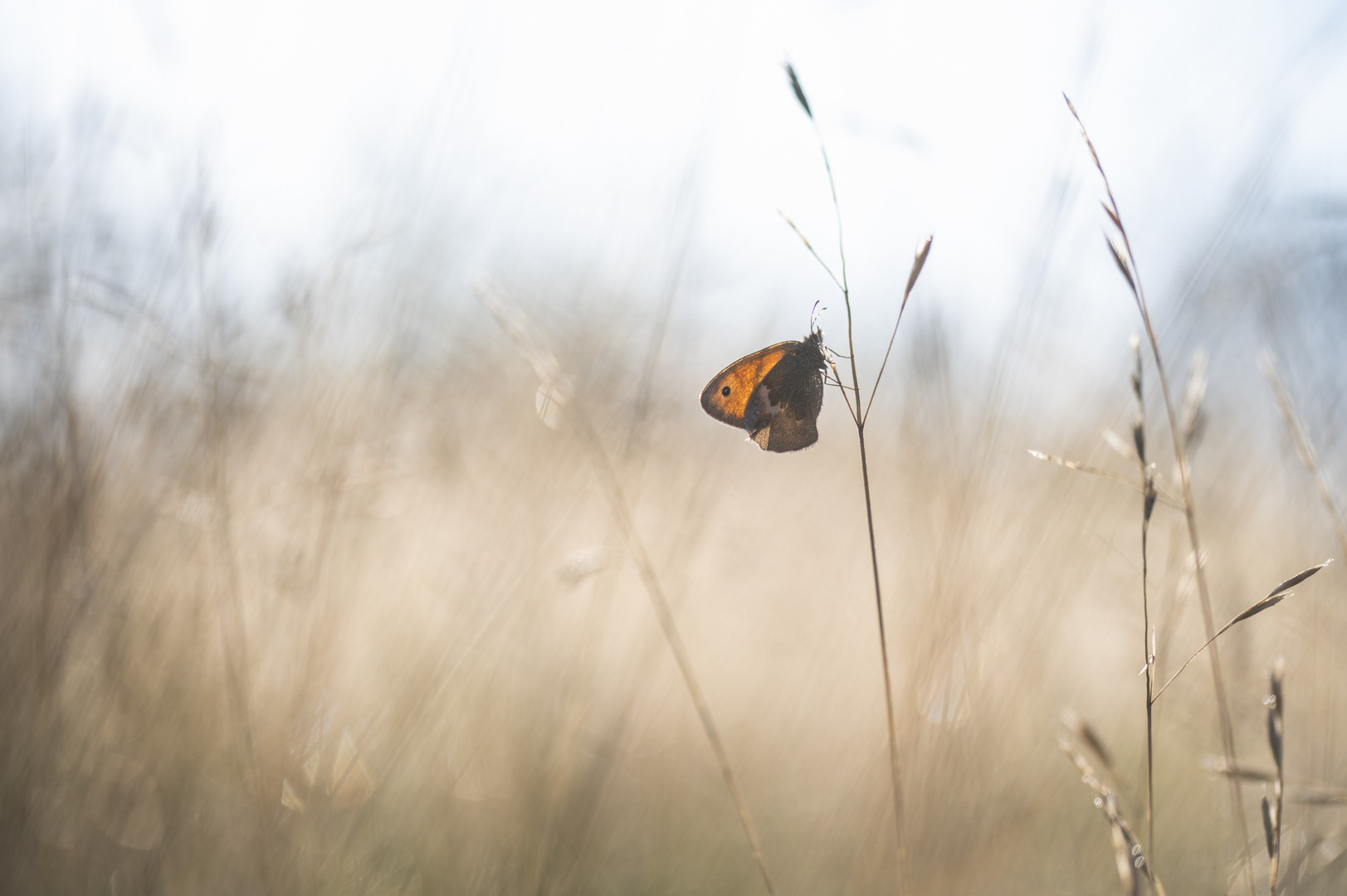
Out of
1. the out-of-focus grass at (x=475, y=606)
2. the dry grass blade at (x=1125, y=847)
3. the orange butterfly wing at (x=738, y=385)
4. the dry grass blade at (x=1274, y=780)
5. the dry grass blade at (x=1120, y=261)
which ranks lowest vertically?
the out-of-focus grass at (x=475, y=606)

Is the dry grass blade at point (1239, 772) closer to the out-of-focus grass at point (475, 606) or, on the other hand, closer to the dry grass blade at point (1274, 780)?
the dry grass blade at point (1274, 780)

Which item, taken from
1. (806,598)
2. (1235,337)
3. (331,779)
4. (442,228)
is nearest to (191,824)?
(331,779)

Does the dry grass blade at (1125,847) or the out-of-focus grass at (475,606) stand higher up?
the dry grass blade at (1125,847)

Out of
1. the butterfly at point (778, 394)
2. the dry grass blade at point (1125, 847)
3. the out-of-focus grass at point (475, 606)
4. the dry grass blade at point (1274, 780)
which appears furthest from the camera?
the out-of-focus grass at point (475, 606)

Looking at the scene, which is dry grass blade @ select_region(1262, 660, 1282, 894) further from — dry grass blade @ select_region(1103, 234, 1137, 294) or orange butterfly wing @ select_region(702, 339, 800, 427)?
orange butterfly wing @ select_region(702, 339, 800, 427)

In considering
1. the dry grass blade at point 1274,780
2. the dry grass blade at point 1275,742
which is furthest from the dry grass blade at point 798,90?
the dry grass blade at point 1274,780

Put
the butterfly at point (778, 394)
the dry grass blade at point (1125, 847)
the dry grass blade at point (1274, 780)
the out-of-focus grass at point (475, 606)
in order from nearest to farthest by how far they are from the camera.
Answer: the dry grass blade at point (1125, 847) → the dry grass blade at point (1274, 780) → the butterfly at point (778, 394) → the out-of-focus grass at point (475, 606)

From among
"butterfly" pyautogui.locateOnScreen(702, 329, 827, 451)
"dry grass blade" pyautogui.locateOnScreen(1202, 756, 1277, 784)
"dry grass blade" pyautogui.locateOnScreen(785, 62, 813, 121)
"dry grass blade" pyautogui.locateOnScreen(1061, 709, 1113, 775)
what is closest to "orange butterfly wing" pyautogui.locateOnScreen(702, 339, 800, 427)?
"butterfly" pyautogui.locateOnScreen(702, 329, 827, 451)

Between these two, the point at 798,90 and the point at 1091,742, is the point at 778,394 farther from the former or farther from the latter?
the point at 1091,742

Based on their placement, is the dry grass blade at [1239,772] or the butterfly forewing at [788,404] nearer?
the dry grass blade at [1239,772]
